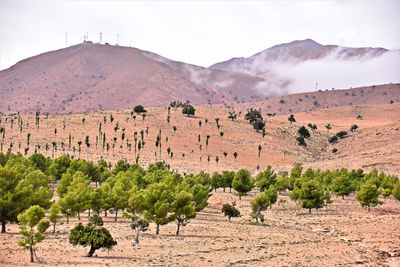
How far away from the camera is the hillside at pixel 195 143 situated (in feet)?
449

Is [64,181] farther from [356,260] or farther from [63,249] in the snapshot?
[356,260]

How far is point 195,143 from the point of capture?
164250mm

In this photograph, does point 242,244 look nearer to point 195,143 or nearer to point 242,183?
point 242,183

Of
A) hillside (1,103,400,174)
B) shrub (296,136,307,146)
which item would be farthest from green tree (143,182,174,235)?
shrub (296,136,307,146)

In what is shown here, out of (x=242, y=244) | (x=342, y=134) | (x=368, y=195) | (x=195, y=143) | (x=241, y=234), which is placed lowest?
(x=241, y=234)

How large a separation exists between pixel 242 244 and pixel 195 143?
11183cm

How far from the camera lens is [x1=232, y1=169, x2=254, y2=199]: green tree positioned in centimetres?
9325

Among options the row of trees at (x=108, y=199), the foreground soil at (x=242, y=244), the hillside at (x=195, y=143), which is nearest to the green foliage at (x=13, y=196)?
the row of trees at (x=108, y=199)

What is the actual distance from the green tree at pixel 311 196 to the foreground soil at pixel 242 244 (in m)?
2.29

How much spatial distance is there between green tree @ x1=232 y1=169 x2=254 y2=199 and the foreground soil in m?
16.8

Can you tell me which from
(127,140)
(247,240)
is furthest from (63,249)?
(127,140)

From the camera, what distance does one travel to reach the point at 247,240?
182ft

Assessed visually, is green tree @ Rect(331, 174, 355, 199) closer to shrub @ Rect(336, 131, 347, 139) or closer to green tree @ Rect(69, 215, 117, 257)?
green tree @ Rect(69, 215, 117, 257)

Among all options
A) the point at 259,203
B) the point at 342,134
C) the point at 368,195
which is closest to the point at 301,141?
the point at 342,134
